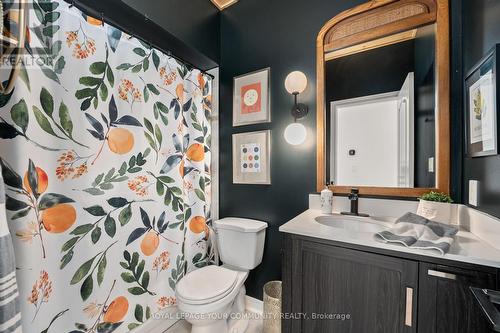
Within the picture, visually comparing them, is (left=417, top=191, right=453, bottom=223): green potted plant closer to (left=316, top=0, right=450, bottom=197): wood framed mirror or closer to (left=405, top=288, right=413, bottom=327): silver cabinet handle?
(left=316, top=0, right=450, bottom=197): wood framed mirror

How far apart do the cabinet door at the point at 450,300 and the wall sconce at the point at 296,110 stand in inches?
39.0

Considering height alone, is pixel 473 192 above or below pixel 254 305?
above

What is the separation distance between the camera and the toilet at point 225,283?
124cm

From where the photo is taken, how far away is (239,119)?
1826 mm

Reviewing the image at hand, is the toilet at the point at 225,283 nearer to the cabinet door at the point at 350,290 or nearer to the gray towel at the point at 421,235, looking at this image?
the cabinet door at the point at 350,290

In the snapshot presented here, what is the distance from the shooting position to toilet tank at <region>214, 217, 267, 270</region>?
159 centimetres

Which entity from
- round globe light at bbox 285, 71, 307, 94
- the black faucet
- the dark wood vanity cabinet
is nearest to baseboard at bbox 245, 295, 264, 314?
the dark wood vanity cabinet

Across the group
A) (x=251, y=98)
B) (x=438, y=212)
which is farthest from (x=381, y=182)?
(x=251, y=98)

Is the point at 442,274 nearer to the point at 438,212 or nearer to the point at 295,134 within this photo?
Answer: the point at 438,212

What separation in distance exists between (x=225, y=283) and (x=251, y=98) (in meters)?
1.38

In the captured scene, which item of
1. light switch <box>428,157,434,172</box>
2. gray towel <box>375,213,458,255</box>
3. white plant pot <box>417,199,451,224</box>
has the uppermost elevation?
light switch <box>428,157,434,172</box>

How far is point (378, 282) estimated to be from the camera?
90cm

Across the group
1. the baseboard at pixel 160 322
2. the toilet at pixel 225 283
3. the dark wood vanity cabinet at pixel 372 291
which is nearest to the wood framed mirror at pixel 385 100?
the dark wood vanity cabinet at pixel 372 291

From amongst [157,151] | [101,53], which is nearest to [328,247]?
[157,151]
